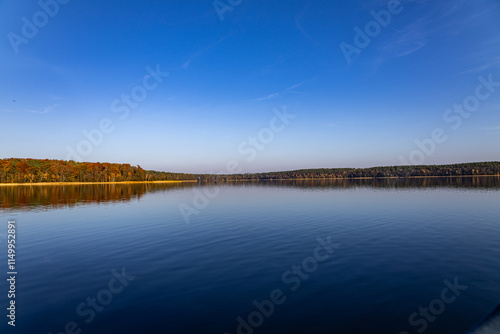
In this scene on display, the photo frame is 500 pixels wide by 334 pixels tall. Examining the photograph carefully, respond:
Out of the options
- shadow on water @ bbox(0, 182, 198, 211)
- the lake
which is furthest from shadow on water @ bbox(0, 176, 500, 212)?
the lake

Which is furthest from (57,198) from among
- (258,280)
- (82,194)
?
(258,280)

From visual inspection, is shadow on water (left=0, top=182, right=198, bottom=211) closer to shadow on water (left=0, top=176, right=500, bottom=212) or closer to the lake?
shadow on water (left=0, top=176, right=500, bottom=212)

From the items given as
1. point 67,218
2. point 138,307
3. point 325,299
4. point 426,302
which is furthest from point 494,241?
point 67,218

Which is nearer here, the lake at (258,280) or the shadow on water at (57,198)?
the lake at (258,280)

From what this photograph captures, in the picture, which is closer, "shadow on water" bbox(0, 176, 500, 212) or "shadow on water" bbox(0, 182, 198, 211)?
"shadow on water" bbox(0, 182, 198, 211)

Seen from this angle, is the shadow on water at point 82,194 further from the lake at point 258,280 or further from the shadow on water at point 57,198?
the lake at point 258,280

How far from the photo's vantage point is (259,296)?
12.4 m

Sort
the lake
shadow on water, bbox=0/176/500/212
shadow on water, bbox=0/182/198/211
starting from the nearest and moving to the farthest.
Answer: the lake → shadow on water, bbox=0/182/198/211 → shadow on water, bbox=0/176/500/212

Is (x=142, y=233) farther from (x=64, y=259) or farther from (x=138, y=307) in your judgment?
(x=138, y=307)

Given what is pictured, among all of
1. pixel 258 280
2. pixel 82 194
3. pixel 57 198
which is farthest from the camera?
pixel 82 194

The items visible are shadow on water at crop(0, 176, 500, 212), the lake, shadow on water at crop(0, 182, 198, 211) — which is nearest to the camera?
the lake

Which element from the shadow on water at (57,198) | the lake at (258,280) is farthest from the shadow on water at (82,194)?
the lake at (258,280)

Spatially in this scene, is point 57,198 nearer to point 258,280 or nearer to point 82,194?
point 82,194

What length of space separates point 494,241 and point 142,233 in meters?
31.5
